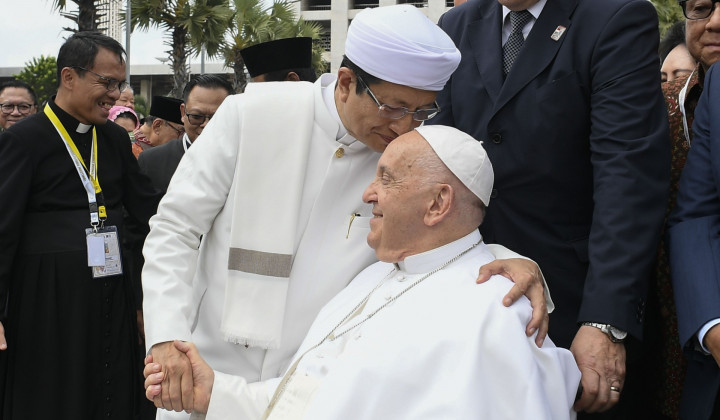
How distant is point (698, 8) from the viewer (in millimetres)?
A: 2922

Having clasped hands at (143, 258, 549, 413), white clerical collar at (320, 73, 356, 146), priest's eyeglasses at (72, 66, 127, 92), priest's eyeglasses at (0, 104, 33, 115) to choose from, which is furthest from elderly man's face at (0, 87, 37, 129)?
clasped hands at (143, 258, 549, 413)

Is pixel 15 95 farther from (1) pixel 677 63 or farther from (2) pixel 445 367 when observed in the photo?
(2) pixel 445 367

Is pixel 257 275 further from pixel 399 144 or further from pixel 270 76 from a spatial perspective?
pixel 270 76

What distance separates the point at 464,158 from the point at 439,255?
33 cm

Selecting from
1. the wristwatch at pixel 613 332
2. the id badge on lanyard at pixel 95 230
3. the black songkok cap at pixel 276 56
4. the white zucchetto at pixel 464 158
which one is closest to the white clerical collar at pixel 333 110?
the white zucchetto at pixel 464 158

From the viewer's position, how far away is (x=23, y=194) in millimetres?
4219

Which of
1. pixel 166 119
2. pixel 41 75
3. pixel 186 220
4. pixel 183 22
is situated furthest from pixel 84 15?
pixel 41 75

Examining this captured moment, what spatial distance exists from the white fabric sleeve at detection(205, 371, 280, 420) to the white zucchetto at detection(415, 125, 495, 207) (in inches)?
38.7

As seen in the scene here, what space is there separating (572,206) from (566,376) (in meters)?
0.70

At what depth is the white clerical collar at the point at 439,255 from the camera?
8.26 ft

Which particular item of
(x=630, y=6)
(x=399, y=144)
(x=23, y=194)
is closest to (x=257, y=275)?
(x=399, y=144)

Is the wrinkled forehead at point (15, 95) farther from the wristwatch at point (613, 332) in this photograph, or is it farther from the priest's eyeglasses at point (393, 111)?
the wristwatch at point (613, 332)

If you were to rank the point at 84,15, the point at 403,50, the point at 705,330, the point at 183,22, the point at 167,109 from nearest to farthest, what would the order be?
the point at 705,330 < the point at 403,50 < the point at 167,109 < the point at 84,15 < the point at 183,22

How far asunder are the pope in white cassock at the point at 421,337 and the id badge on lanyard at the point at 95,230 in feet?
6.55
